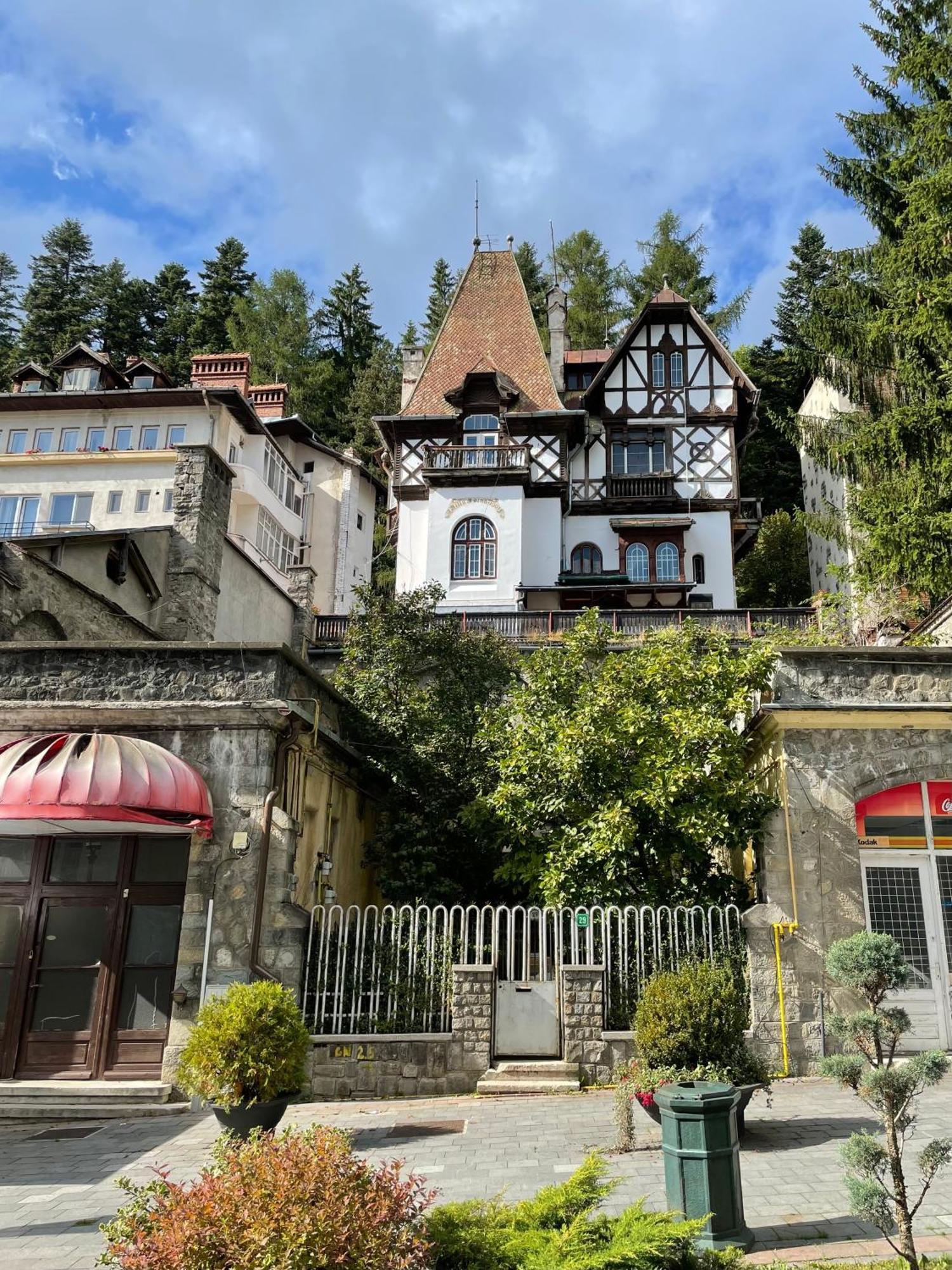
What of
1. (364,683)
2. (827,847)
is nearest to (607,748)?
(827,847)

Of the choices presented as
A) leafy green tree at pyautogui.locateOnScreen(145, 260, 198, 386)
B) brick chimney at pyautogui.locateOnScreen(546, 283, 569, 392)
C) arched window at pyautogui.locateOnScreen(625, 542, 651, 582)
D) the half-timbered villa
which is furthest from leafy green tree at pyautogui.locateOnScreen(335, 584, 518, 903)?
leafy green tree at pyautogui.locateOnScreen(145, 260, 198, 386)

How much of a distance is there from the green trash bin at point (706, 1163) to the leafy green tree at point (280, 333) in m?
47.3

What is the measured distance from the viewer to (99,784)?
34.6 feet

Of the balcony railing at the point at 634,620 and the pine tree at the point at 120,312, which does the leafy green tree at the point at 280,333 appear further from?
the balcony railing at the point at 634,620

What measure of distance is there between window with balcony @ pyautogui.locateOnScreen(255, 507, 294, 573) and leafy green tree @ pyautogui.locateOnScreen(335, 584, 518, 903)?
21037 mm

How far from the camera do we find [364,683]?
653 inches

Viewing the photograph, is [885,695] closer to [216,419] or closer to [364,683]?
[364,683]

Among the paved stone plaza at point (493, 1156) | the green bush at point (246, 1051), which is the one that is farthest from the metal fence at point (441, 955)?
the green bush at point (246, 1051)

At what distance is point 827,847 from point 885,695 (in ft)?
7.12

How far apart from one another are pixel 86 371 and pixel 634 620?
25.1 m

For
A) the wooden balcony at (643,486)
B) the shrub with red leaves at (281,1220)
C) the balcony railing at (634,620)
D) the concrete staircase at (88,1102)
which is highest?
the wooden balcony at (643,486)

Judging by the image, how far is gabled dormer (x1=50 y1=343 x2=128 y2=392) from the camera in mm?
38375

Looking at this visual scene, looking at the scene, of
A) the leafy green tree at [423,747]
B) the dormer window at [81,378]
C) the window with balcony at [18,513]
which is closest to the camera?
the leafy green tree at [423,747]

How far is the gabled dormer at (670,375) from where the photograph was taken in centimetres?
3641
